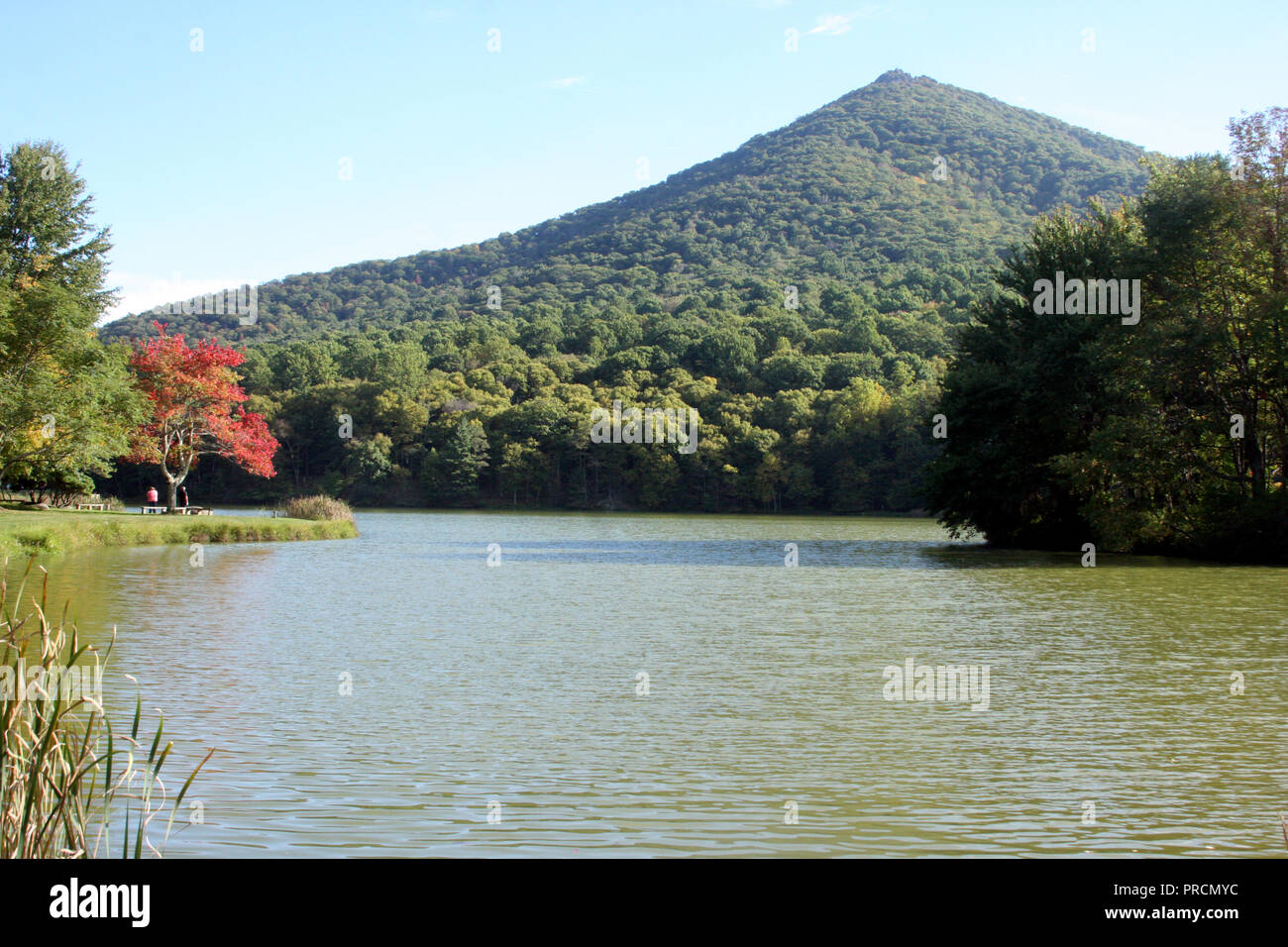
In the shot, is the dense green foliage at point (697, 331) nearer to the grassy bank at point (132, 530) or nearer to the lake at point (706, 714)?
the grassy bank at point (132, 530)

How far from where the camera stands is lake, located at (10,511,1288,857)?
751cm

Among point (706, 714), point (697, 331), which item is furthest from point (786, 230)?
point (706, 714)

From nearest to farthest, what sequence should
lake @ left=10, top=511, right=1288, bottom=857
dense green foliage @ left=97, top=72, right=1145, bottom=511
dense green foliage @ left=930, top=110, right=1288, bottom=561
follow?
1. lake @ left=10, top=511, right=1288, bottom=857
2. dense green foliage @ left=930, top=110, right=1288, bottom=561
3. dense green foliage @ left=97, top=72, right=1145, bottom=511

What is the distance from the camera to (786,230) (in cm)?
13862

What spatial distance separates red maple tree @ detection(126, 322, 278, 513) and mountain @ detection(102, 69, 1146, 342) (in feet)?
239

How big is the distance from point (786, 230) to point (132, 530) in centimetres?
11297

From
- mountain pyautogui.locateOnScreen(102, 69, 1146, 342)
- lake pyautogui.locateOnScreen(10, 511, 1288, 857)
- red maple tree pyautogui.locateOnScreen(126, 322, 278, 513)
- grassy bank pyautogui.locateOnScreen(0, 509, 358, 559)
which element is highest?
mountain pyautogui.locateOnScreen(102, 69, 1146, 342)

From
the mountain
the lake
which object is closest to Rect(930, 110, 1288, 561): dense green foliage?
the lake

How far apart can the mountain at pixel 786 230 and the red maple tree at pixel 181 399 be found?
239 ft

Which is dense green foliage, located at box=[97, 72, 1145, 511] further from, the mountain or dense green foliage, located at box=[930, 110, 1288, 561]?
dense green foliage, located at box=[930, 110, 1288, 561]

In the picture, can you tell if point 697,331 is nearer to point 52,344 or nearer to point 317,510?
point 317,510

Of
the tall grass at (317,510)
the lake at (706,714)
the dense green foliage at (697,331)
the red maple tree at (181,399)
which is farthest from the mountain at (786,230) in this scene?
the lake at (706,714)

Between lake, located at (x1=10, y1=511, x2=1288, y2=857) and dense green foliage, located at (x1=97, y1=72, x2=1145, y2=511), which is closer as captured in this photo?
lake, located at (x1=10, y1=511, x2=1288, y2=857)
